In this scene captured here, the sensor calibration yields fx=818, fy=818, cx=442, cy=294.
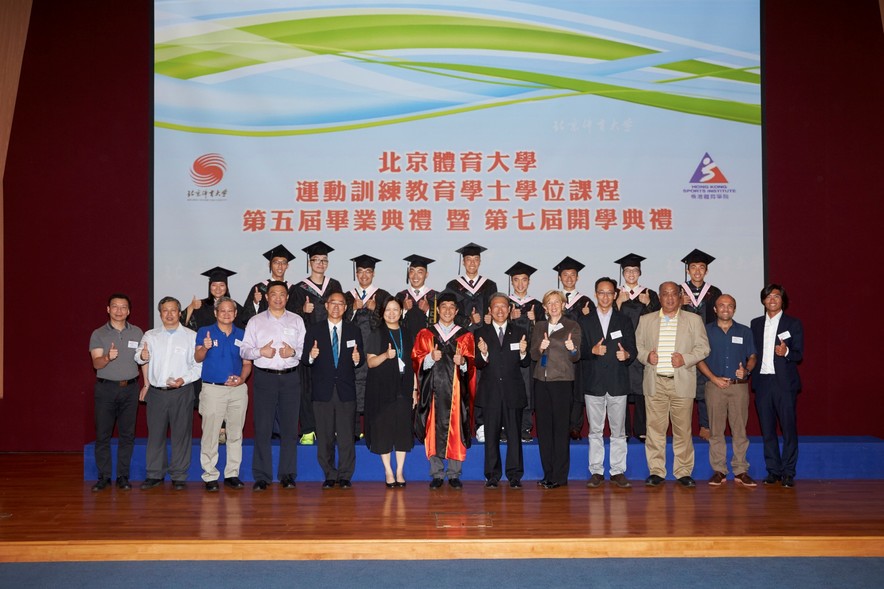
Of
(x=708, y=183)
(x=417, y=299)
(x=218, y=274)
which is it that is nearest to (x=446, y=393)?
(x=417, y=299)

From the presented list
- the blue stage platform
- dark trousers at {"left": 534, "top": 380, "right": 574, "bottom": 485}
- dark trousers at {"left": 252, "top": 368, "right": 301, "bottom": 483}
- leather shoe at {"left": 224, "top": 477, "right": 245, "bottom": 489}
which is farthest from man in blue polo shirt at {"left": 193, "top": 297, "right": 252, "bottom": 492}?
dark trousers at {"left": 534, "top": 380, "right": 574, "bottom": 485}

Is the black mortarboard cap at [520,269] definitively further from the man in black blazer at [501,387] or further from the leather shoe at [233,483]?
the leather shoe at [233,483]

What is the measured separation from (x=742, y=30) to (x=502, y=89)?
198 cm

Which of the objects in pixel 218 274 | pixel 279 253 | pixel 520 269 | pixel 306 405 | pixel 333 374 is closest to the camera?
pixel 333 374

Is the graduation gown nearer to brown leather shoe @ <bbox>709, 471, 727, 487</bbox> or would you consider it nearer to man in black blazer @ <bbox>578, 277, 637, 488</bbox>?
man in black blazer @ <bbox>578, 277, 637, 488</bbox>

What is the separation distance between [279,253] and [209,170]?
35.5 inches

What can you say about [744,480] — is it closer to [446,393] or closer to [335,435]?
[446,393]

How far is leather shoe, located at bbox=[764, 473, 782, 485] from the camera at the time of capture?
550 centimetres

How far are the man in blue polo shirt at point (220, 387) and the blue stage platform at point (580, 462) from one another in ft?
0.87

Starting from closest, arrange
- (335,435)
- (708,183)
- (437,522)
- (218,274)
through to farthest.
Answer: (437,522)
(335,435)
(218,274)
(708,183)

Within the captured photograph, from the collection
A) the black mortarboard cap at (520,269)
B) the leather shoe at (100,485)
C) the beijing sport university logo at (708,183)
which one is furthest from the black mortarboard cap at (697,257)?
the leather shoe at (100,485)

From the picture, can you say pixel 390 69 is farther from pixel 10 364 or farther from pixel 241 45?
pixel 10 364

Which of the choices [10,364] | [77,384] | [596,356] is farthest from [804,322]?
[10,364]

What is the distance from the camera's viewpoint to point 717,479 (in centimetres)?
544
